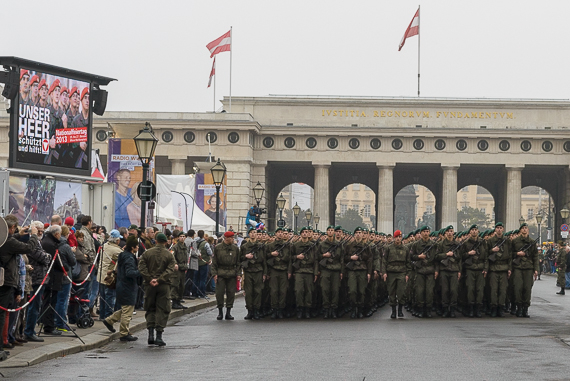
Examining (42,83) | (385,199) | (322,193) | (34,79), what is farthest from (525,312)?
(385,199)

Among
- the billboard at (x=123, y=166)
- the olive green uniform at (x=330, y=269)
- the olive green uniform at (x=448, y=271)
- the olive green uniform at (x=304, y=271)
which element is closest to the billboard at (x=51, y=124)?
the billboard at (x=123, y=166)

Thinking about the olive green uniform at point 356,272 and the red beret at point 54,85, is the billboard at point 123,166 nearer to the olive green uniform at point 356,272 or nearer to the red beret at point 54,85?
the red beret at point 54,85

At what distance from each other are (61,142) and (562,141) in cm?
5365

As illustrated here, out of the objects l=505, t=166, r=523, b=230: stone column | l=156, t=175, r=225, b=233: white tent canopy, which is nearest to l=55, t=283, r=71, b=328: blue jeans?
l=156, t=175, r=225, b=233: white tent canopy

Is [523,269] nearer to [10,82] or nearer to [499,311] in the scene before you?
[499,311]

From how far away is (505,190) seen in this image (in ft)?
246

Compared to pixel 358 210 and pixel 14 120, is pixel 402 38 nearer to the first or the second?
pixel 14 120

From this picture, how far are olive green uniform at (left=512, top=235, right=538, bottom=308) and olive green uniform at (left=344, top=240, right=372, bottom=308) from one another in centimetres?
341

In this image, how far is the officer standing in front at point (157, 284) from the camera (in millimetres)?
16453

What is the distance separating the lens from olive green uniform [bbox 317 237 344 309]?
74.7 feet

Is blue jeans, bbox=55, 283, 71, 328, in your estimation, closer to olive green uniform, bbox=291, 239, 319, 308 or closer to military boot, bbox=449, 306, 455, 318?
olive green uniform, bbox=291, 239, 319, 308

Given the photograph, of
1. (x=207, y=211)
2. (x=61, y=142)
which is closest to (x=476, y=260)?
(x=61, y=142)

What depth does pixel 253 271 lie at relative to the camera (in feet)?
74.2

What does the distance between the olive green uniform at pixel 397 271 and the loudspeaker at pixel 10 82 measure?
8822 millimetres
